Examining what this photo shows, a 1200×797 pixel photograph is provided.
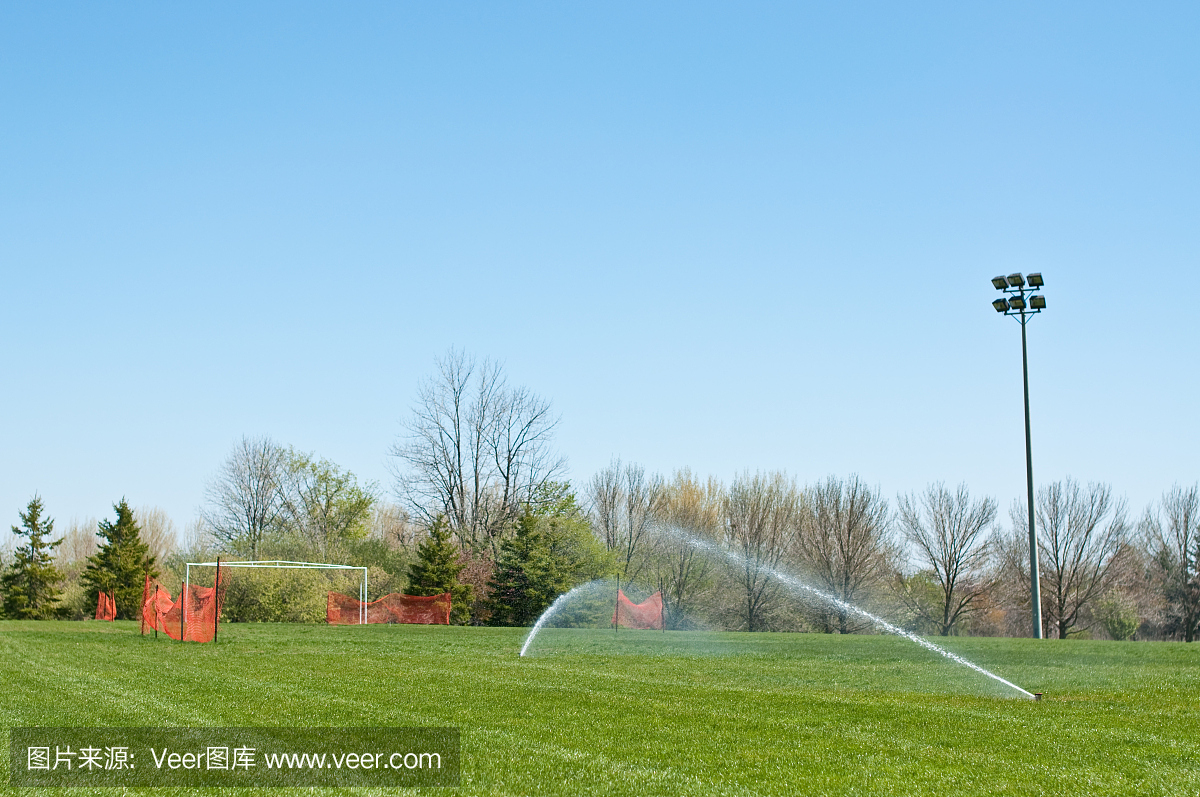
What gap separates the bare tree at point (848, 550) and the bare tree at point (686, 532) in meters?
6.08

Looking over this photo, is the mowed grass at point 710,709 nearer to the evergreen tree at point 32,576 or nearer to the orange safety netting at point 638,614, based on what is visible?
the orange safety netting at point 638,614

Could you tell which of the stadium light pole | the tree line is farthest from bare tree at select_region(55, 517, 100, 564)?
the stadium light pole

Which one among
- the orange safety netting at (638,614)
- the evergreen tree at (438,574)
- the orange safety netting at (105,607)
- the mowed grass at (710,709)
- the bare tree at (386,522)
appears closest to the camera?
the mowed grass at (710,709)

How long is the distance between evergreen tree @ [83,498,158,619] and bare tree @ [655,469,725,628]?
30.3 m

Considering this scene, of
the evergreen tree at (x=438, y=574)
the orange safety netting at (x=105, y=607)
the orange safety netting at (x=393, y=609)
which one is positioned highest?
the evergreen tree at (x=438, y=574)

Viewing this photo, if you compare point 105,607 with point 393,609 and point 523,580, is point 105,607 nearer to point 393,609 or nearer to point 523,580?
point 393,609

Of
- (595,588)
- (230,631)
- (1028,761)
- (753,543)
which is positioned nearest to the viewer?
(1028,761)

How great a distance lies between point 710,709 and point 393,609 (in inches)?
1338

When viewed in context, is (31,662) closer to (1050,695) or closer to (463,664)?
(463,664)

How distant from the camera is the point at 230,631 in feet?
91.5

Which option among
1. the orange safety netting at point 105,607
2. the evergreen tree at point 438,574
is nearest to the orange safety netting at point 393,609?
the evergreen tree at point 438,574

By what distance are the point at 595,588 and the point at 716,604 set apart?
1831cm

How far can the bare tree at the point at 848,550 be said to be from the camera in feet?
189

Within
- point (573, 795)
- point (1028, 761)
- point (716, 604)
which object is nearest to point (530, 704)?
point (573, 795)
